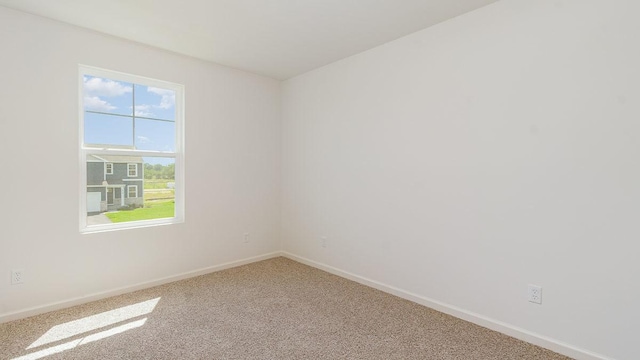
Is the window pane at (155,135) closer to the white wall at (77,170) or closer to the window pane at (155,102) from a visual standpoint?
the window pane at (155,102)

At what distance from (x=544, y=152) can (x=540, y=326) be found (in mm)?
1188

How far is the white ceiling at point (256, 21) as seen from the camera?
2.34 m

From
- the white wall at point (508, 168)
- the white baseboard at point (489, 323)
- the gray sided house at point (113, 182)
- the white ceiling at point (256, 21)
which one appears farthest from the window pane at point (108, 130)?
the white baseboard at point (489, 323)

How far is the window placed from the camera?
287 cm

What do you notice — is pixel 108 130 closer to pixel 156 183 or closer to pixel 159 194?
pixel 156 183

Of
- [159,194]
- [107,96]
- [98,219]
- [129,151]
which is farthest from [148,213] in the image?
[107,96]

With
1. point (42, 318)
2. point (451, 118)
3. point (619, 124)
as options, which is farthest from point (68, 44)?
point (619, 124)

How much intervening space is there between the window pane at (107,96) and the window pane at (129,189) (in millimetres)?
458

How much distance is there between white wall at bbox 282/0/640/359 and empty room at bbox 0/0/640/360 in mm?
13

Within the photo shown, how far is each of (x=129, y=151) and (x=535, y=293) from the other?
3687mm

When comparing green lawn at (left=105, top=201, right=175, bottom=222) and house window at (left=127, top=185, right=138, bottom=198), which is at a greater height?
house window at (left=127, top=185, right=138, bottom=198)

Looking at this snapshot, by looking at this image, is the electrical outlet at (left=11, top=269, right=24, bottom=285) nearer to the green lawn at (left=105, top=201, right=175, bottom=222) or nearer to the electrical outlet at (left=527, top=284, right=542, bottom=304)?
the green lawn at (left=105, top=201, right=175, bottom=222)

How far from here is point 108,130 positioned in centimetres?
298

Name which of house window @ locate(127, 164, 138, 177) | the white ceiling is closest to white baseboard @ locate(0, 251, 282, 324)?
house window @ locate(127, 164, 138, 177)
